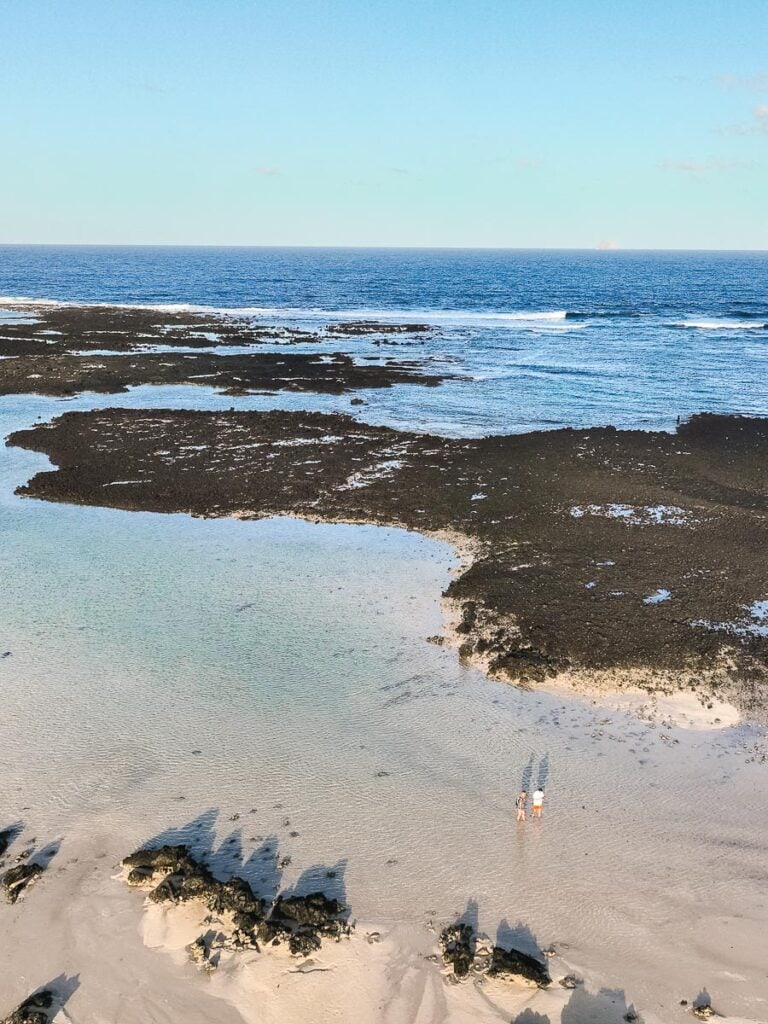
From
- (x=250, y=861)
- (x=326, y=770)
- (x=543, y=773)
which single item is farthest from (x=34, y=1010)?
(x=543, y=773)

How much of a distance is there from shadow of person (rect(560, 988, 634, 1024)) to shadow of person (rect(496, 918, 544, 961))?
0.70 metres

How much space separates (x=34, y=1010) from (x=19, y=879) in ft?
7.33

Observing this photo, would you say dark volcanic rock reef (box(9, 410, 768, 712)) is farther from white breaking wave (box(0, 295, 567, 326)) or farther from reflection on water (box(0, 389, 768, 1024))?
white breaking wave (box(0, 295, 567, 326))

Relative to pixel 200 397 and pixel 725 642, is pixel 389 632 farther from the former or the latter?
pixel 200 397

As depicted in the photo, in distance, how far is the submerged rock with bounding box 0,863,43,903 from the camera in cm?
1095

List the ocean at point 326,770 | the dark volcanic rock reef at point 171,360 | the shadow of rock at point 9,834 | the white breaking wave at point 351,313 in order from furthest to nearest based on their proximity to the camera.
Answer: the white breaking wave at point 351,313 → the dark volcanic rock reef at point 171,360 → the shadow of rock at point 9,834 → the ocean at point 326,770

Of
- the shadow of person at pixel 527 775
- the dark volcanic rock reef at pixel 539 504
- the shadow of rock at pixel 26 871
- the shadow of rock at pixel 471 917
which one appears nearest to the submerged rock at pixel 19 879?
the shadow of rock at pixel 26 871

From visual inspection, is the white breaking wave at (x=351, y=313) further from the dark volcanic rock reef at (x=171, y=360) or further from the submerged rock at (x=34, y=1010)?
the submerged rock at (x=34, y=1010)

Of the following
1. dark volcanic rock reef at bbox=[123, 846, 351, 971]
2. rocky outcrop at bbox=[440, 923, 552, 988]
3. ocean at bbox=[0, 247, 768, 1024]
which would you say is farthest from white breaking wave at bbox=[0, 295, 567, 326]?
rocky outcrop at bbox=[440, 923, 552, 988]

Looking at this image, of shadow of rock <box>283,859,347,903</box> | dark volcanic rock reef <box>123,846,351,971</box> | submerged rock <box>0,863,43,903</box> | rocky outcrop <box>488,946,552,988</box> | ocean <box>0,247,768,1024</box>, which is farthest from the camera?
shadow of rock <box>283,859,347,903</box>

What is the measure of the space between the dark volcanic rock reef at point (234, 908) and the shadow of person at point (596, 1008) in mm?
2942

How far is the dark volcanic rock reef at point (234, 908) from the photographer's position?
10203 mm

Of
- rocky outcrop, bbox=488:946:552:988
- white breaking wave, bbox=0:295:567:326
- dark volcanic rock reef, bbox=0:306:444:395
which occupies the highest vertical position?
white breaking wave, bbox=0:295:567:326

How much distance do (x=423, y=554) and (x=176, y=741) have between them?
10294mm
